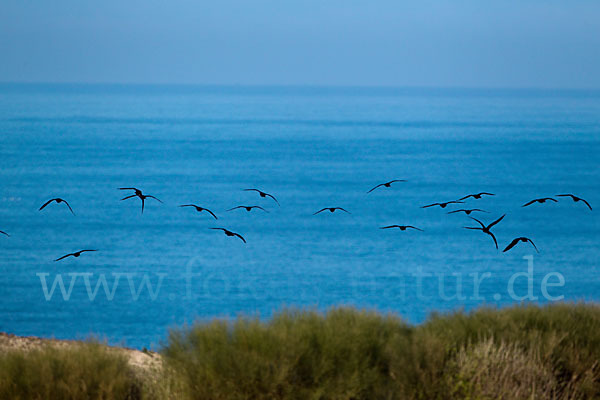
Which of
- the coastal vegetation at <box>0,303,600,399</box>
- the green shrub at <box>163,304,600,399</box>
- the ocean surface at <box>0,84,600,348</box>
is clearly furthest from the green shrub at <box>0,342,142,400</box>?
the ocean surface at <box>0,84,600,348</box>

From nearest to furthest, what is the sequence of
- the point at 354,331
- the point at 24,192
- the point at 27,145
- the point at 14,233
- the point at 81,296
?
the point at 354,331, the point at 81,296, the point at 14,233, the point at 24,192, the point at 27,145

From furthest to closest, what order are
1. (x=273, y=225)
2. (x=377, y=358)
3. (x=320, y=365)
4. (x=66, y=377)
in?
(x=273, y=225) < (x=377, y=358) < (x=66, y=377) < (x=320, y=365)

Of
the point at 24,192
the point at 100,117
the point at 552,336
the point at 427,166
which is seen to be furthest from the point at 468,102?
the point at 552,336

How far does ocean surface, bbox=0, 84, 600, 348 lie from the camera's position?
140 feet

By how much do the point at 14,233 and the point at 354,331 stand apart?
4636 cm

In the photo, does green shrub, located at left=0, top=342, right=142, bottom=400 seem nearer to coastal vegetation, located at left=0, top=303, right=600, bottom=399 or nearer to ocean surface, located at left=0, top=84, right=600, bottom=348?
coastal vegetation, located at left=0, top=303, right=600, bottom=399

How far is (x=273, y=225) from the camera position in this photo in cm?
5728

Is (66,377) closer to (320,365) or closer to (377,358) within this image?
(320,365)

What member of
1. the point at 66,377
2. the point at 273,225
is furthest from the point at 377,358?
the point at 273,225

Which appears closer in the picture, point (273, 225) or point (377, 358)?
point (377, 358)

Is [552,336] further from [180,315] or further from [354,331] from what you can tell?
[180,315]

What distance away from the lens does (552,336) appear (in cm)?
627

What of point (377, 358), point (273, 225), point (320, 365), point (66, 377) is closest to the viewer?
point (320, 365)

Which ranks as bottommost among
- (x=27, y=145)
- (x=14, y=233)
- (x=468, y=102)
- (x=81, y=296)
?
(x=81, y=296)
